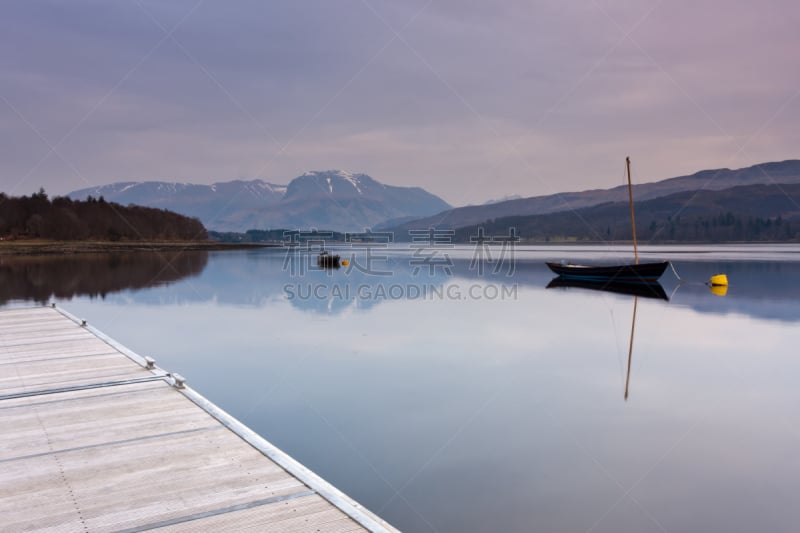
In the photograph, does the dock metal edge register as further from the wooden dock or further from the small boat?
the small boat

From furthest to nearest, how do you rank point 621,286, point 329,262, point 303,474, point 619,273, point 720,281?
1. point 329,262
2. point 619,273
3. point 621,286
4. point 720,281
5. point 303,474

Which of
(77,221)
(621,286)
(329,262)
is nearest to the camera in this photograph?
(621,286)

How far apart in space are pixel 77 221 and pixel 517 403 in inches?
6903

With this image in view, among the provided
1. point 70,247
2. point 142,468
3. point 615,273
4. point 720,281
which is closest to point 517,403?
point 142,468

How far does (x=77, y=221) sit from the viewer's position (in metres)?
163

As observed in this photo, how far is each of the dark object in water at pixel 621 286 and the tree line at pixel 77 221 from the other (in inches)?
5702

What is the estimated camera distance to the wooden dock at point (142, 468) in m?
5.81

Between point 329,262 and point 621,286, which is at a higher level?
point 329,262

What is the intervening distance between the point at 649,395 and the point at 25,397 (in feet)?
42.7

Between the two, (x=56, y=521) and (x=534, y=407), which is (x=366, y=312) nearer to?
(x=534, y=407)

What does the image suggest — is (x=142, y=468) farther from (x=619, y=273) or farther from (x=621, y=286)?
(x=619, y=273)

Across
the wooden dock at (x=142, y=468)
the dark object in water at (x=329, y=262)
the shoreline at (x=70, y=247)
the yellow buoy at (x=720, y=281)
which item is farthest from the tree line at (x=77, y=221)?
the wooden dock at (x=142, y=468)

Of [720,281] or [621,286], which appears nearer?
[720,281]

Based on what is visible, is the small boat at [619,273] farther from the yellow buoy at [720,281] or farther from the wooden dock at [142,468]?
the wooden dock at [142,468]
